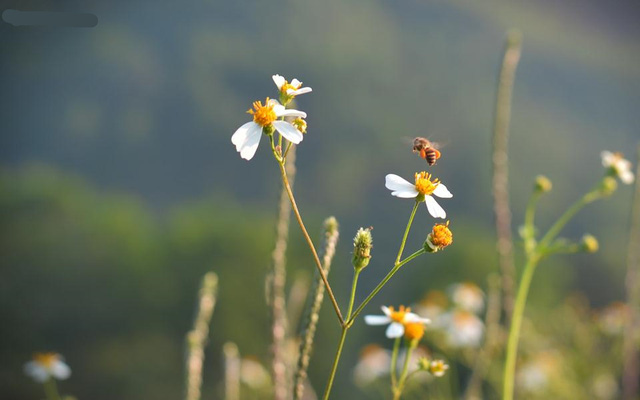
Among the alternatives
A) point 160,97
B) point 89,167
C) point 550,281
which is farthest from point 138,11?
point 550,281

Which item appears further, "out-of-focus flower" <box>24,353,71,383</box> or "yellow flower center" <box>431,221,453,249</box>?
"out-of-focus flower" <box>24,353,71,383</box>

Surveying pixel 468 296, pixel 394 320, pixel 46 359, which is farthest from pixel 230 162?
pixel 394 320

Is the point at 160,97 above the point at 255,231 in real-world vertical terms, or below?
above

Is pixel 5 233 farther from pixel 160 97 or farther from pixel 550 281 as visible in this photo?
pixel 550 281

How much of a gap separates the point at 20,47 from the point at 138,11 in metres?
0.80

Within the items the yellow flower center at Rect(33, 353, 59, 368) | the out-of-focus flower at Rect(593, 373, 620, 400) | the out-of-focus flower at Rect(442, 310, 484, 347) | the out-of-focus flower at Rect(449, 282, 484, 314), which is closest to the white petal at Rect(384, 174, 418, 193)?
the yellow flower center at Rect(33, 353, 59, 368)

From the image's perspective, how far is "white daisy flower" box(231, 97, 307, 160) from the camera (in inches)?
20.5

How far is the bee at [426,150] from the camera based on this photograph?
2.72 feet

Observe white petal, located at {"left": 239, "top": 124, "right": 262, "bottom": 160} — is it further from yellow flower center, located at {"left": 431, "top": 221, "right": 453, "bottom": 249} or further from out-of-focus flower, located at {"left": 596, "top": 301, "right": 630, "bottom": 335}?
out-of-focus flower, located at {"left": 596, "top": 301, "right": 630, "bottom": 335}

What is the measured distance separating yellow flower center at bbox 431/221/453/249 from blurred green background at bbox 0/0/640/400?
8.33 ft

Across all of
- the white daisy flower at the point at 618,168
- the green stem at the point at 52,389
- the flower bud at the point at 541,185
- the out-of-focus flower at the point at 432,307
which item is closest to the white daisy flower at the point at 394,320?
the flower bud at the point at 541,185

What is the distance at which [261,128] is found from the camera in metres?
0.55

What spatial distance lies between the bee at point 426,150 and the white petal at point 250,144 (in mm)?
319

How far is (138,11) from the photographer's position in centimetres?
465
